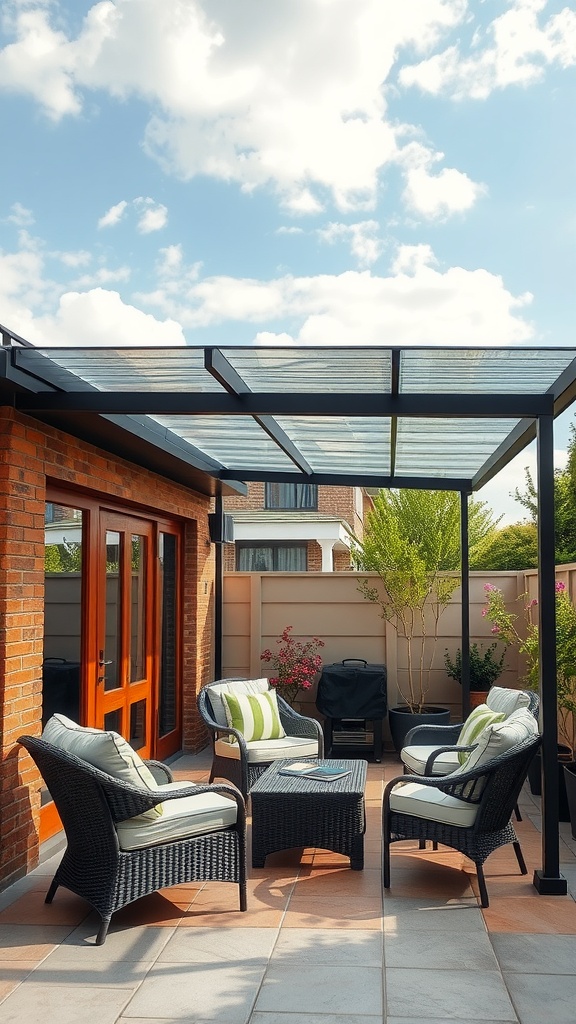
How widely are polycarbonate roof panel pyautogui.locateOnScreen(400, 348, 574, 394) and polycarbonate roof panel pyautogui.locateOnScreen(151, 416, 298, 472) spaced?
1376 mm

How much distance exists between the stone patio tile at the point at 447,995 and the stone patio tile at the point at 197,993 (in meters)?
0.57

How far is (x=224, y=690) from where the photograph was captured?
7.46 m

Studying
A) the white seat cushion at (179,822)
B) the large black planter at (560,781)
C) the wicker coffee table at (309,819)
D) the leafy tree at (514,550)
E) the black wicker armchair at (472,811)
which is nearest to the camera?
the white seat cushion at (179,822)

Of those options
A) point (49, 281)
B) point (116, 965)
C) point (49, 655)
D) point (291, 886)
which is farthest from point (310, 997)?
point (49, 281)

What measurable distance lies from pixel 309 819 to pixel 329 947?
1246 millimetres

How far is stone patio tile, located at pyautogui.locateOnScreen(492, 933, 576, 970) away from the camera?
381cm

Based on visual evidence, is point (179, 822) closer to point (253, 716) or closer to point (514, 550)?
point (253, 716)

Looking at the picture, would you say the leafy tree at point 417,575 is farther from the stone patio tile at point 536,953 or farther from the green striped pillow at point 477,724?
the stone patio tile at point 536,953

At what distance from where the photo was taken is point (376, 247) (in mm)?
12266

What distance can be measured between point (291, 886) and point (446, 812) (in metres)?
0.98

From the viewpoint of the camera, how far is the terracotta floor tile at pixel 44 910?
4402mm

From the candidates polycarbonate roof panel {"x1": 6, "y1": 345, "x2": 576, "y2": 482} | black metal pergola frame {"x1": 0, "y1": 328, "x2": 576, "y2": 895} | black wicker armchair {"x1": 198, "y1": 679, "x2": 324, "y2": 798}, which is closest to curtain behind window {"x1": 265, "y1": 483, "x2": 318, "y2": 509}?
black wicker armchair {"x1": 198, "y1": 679, "x2": 324, "y2": 798}

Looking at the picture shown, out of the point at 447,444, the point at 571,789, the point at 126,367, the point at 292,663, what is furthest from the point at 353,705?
the point at 126,367

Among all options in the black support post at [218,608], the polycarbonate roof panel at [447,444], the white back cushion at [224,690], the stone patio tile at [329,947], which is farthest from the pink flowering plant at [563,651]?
the stone patio tile at [329,947]
